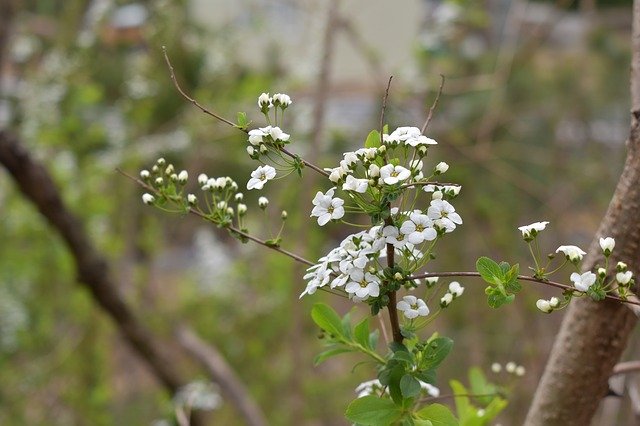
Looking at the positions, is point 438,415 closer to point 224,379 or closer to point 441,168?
point 441,168

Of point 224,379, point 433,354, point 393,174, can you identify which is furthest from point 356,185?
point 224,379

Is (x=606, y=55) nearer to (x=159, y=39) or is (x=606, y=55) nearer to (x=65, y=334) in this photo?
(x=159, y=39)

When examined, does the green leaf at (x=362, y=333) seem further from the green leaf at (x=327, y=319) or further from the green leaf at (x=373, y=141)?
the green leaf at (x=373, y=141)

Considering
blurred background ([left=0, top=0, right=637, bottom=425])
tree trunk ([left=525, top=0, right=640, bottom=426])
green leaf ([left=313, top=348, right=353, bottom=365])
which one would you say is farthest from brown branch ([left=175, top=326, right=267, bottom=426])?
green leaf ([left=313, top=348, right=353, bottom=365])

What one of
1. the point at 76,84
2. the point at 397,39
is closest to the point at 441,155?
the point at 397,39

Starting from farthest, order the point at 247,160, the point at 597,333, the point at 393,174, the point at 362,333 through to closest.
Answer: the point at 247,160
the point at 597,333
the point at 362,333
the point at 393,174

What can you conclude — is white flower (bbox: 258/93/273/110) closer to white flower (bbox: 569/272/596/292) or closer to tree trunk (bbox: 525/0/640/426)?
white flower (bbox: 569/272/596/292)
